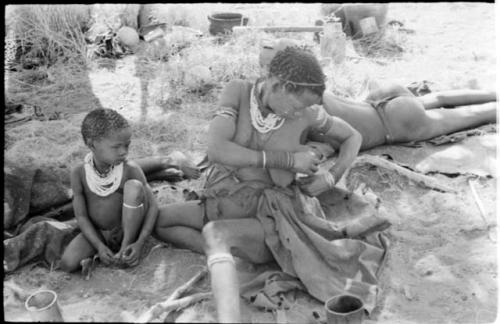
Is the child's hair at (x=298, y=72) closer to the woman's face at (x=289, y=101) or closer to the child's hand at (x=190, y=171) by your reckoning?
the woman's face at (x=289, y=101)

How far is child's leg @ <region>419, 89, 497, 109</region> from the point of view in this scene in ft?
17.0

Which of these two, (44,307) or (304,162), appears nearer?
(44,307)

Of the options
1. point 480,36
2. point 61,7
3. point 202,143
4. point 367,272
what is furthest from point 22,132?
point 480,36

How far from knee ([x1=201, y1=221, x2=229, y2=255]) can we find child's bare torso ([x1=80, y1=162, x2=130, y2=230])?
634mm

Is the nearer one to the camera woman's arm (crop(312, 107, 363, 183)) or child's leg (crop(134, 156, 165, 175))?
woman's arm (crop(312, 107, 363, 183))

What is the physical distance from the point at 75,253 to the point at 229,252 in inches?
38.1

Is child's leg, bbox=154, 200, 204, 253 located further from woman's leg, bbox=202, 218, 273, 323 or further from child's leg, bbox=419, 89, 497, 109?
child's leg, bbox=419, 89, 497, 109

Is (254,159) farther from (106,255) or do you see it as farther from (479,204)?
(479,204)

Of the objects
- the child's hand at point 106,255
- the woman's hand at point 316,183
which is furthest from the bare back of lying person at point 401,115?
the child's hand at point 106,255

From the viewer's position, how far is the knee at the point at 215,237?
9.95 feet

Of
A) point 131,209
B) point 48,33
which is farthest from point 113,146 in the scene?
point 48,33

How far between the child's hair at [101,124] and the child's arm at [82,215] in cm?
27

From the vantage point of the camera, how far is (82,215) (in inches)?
136

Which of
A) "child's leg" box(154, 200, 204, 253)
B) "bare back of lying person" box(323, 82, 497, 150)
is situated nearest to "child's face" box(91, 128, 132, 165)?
"child's leg" box(154, 200, 204, 253)
